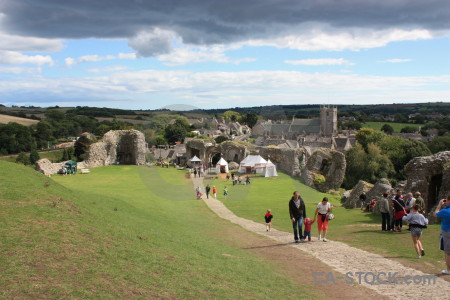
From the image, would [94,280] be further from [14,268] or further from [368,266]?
[368,266]

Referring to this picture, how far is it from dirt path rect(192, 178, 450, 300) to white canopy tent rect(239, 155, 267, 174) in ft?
100

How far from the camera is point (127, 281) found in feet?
26.6

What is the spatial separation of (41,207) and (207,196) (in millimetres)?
19721

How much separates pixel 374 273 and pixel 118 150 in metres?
49.1

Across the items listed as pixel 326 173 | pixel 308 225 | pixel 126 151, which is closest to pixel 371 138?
pixel 326 173

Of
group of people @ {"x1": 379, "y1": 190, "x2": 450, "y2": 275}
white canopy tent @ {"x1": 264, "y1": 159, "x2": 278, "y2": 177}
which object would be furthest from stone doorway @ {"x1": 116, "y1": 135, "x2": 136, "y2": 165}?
group of people @ {"x1": 379, "y1": 190, "x2": 450, "y2": 275}

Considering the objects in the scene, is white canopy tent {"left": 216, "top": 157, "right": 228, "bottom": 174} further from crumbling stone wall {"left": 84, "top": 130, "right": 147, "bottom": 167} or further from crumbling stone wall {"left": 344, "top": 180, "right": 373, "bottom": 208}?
crumbling stone wall {"left": 344, "top": 180, "right": 373, "bottom": 208}

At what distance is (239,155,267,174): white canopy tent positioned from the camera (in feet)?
150

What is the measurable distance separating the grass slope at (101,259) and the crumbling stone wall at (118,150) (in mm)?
34799

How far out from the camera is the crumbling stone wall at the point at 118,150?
50.2 meters

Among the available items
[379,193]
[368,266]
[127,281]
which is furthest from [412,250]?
[379,193]

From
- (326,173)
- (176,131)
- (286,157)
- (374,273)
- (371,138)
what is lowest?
(326,173)

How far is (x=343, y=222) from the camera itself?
64.6 feet

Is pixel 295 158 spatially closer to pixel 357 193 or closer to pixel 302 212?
pixel 357 193
